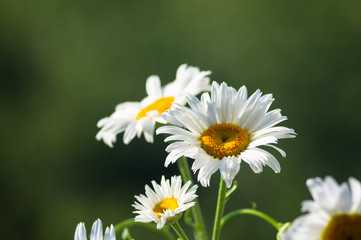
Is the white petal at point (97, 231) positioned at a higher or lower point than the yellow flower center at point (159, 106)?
lower

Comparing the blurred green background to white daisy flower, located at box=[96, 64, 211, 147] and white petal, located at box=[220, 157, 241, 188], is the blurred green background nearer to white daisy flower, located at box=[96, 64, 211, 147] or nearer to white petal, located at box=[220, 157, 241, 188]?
white daisy flower, located at box=[96, 64, 211, 147]

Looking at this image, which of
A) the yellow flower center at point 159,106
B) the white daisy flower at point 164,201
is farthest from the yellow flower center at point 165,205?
the yellow flower center at point 159,106

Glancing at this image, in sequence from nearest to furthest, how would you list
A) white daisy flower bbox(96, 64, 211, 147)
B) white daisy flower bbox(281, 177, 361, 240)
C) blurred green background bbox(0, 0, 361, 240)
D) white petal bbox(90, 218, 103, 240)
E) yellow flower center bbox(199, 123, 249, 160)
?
1. white daisy flower bbox(281, 177, 361, 240)
2. white petal bbox(90, 218, 103, 240)
3. yellow flower center bbox(199, 123, 249, 160)
4. white daisy flower bbox(96, 64, 211, 147)
5. blurred green background bbox(0, 0, 361, 240)

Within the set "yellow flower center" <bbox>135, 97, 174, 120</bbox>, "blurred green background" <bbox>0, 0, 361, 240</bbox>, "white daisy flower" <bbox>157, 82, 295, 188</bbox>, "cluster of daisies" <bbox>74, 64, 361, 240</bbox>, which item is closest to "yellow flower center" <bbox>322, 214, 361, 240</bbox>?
"cluster of daisies" <bbox>74, 64, 361, 240</bbox>

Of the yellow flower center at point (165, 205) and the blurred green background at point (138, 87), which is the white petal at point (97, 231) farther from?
the blurred green background at point (138, 87)

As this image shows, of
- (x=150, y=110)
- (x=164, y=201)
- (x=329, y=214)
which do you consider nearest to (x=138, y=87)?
(x=150, y=110)

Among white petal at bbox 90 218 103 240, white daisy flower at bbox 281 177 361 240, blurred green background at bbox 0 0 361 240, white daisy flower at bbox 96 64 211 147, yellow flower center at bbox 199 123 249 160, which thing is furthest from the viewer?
blurred green background at bbox 0 0 361 240

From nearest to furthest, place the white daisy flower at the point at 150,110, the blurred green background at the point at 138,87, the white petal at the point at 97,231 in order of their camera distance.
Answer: the white petal at the point at 97,231 < the white daisy flower at the point at 150,110 < the blurred green background at the point at 138,87
